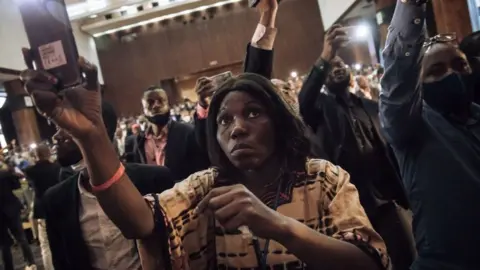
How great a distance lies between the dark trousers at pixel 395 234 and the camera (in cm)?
222

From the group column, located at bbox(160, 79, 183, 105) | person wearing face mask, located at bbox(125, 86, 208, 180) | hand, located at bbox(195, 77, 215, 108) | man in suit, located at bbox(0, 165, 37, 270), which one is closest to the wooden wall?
column, located at bbox(160, 79, 183, 105)

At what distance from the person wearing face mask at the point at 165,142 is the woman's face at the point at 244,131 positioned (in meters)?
1.51

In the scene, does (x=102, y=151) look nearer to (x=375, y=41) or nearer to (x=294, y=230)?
(x=294, y=230)

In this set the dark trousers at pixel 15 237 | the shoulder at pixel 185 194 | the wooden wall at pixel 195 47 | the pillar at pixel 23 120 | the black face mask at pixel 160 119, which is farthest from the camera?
the wooden wall at pixel 195 47

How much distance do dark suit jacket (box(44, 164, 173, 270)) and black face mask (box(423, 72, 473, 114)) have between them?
1.00 meters

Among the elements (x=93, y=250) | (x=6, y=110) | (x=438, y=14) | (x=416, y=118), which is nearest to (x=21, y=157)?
(x=6, y=110)

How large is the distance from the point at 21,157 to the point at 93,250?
8.28 metres

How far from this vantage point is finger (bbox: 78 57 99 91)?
0.88 meters

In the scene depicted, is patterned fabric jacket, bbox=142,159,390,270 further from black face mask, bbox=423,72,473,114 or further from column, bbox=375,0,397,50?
column, bbox=375,0,397,50

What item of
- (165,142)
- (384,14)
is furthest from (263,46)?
(384,14)

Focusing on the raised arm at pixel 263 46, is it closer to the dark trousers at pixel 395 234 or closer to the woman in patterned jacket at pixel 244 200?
the woman in patterned jacket at pixel 244 200

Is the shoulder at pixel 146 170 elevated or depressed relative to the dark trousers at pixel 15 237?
elevated

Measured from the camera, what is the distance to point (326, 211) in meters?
1.04

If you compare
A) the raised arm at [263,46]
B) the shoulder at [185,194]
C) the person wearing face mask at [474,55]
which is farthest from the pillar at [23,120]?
the shoulder at [185,194]
